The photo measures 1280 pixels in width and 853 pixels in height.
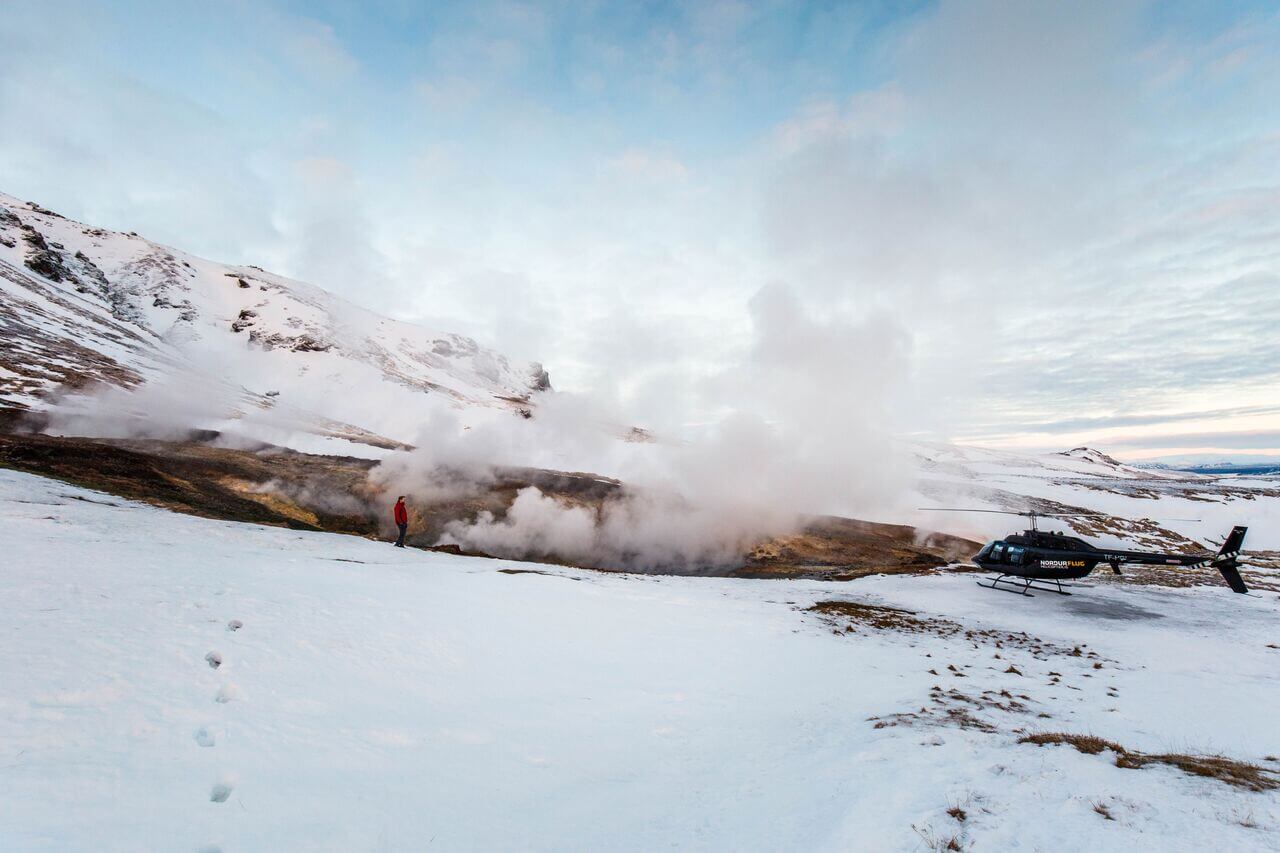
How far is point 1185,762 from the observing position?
6.81 metres

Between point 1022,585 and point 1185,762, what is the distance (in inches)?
824

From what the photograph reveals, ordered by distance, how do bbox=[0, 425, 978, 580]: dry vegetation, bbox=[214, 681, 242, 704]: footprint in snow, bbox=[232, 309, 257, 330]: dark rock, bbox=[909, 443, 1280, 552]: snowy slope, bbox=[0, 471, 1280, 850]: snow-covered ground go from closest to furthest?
bbox=[0, 471, 1280, 850]: snow-covered ground < bbox=[214, 681, 242, 704]: footprint in snow < bbox=[0, 425, 978, 580]: dry vegetation < bbox=[909, 443, 1280, 552]: snowy slope < bbox=[232, 309, 257, 330]: dark rock

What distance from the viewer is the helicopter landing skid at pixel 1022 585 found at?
22.8 m

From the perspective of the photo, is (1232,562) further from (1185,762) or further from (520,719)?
(520,719)

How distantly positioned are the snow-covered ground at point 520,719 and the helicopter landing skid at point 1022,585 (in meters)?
7.12

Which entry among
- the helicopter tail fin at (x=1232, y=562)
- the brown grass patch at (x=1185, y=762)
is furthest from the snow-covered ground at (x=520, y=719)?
the helicopter tail fin at (x=1232, y=562)

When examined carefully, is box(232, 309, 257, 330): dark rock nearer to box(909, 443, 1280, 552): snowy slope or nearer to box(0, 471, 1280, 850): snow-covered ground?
box(0, 471, 1280, 850): snow-covered ground

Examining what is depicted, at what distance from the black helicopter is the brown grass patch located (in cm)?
1669

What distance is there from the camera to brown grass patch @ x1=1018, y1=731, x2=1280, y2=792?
6.08m

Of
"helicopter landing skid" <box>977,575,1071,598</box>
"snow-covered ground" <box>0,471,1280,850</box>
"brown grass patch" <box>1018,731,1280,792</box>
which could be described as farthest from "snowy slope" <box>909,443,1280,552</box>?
"brown grass patch" <box>1018,731,1280,792</box>

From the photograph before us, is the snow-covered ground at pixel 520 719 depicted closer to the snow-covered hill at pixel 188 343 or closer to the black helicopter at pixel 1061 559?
the black helicopter at pixel 1061 559

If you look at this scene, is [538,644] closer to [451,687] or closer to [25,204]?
[451,687]

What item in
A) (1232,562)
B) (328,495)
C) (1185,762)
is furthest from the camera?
(328,495)

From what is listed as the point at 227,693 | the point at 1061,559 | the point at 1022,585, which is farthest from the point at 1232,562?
the point at 227,693
